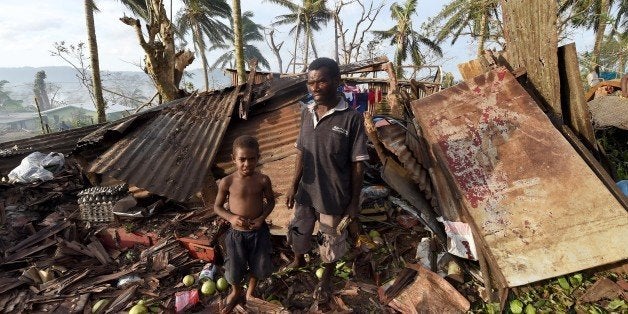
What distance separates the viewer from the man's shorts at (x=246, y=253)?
267 centimetres

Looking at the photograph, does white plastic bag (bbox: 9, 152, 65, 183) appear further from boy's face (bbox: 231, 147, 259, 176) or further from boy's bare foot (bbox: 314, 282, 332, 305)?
boy's bare foot (bbox: 314, 282, 332, 305)

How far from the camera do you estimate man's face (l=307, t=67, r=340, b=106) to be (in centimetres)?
249

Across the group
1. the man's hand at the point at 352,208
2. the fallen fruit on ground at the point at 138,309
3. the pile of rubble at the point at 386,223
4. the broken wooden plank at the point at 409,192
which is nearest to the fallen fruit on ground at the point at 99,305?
the pile of rubble at the point at 386,223

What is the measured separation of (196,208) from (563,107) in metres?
5.26

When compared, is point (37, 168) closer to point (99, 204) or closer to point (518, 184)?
point (99, 204)

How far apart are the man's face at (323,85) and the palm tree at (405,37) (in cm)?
2415

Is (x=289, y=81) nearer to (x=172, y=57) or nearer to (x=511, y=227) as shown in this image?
(x=511, y=227)

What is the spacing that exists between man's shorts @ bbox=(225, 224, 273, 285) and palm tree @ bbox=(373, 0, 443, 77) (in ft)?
80.6

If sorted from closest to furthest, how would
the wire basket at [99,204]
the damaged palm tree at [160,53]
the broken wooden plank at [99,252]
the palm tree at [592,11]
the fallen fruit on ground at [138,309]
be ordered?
the fallen fruit on ground at [138,309] → the broken wooden plank at [99,252] → the wire basket at [99,204] → the damaged palm tree at [160,53] → the palm tree at [592,11]

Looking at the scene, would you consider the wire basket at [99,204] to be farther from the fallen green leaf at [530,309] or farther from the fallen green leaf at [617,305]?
the fallen green leaf at [617,305]

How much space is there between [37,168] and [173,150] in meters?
3.74

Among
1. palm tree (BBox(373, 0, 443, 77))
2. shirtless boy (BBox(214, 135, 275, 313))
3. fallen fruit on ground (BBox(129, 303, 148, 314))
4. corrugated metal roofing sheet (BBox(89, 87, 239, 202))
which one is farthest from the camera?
palm tree (BBox(373, 0, 443, 77))

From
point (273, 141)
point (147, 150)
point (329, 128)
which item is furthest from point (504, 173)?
point (147, 150)

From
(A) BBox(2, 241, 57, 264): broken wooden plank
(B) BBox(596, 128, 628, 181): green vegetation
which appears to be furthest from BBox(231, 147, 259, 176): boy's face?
(B) BBox(596, 128, 628, 181): green vegetation
